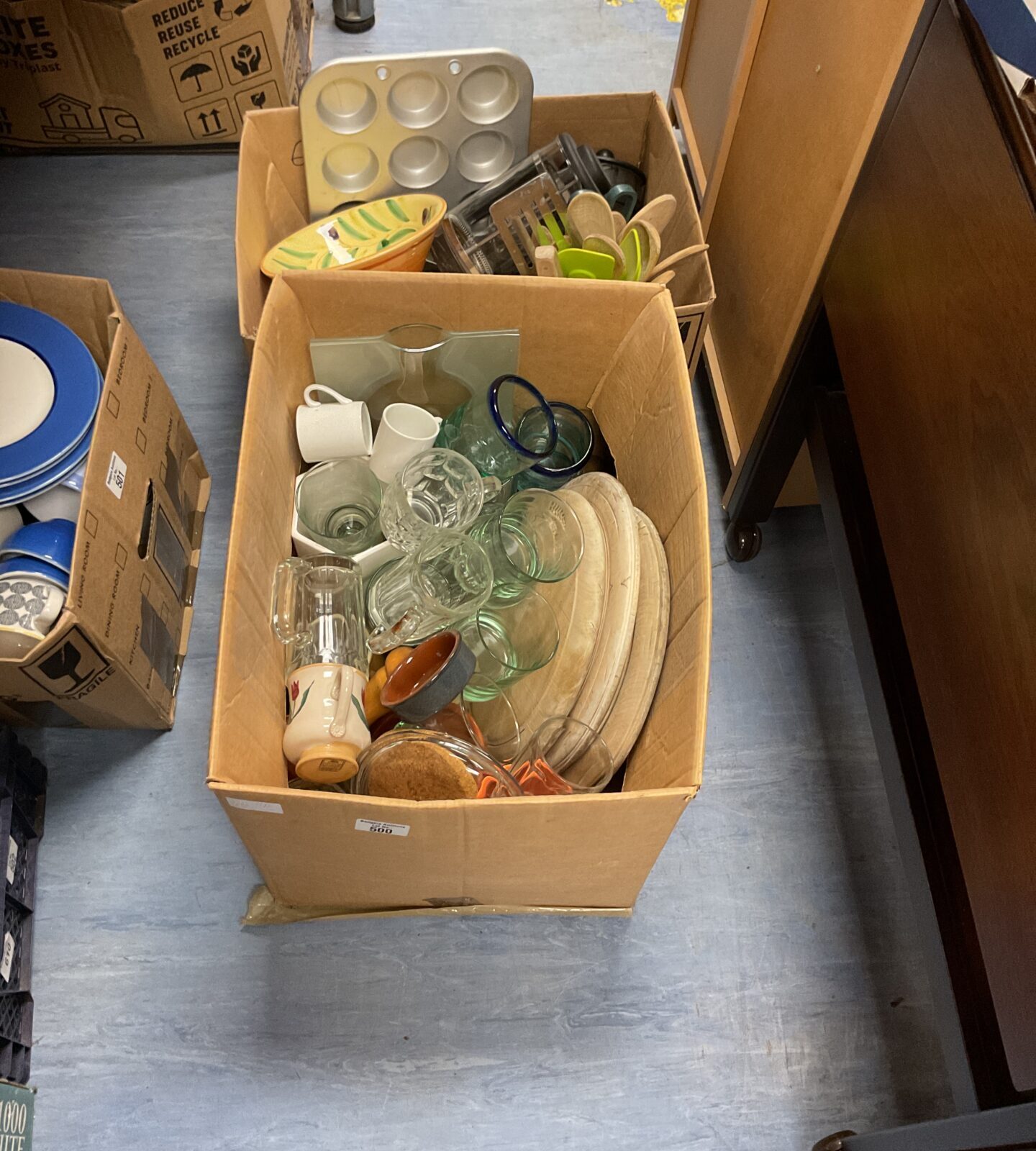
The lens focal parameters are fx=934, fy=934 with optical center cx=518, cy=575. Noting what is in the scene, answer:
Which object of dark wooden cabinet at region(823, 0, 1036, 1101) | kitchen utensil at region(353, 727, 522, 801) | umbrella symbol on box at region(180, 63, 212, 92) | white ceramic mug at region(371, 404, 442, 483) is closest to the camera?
dark wooden cabinet at region(823, 0, 1036, 1101)

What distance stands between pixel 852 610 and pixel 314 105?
1008mm

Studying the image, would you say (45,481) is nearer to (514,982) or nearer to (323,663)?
(323,663)

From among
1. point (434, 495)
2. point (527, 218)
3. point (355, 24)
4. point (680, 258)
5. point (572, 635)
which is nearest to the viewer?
point (572, 635)

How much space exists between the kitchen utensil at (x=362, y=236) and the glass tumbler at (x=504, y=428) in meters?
0.28

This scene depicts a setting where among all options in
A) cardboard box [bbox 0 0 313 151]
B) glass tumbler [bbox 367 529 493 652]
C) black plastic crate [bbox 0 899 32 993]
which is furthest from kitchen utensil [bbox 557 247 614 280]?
black plastic crate [bbox 0 899 32 993]

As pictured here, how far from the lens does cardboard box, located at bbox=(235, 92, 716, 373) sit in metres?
1.23

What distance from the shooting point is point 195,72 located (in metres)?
1.71

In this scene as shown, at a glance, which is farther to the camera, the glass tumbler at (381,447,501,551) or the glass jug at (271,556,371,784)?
the glass tumbler at (381,447,501,551)

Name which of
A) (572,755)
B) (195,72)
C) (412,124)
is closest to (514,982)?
(572,755)

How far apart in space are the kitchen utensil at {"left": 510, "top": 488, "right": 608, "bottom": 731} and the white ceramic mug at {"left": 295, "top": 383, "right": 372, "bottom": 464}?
0.29 metres

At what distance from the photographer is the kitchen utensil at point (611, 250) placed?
1.25 metres

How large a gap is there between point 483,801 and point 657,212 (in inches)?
34.2

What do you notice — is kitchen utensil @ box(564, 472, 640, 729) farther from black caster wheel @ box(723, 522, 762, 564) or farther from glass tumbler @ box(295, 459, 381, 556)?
black caster wheel @ box(723, 522, 762, 564)

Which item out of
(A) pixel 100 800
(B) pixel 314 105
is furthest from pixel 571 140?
(A) pixel 100 800
